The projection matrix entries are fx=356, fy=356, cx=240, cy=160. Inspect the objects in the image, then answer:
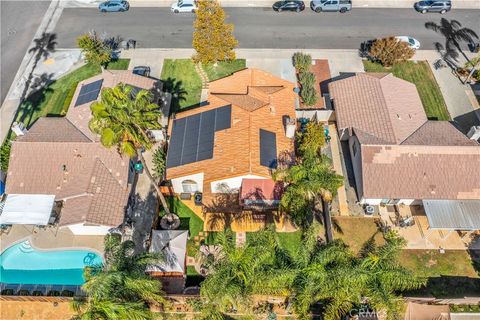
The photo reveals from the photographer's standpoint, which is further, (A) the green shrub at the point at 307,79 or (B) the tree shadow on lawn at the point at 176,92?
(B) the tree shadow on lawn at the point at 176,92

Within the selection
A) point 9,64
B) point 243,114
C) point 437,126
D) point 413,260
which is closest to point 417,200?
point 413,260

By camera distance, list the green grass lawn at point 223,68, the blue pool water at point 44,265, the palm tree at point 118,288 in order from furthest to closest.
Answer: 1. the green grass lawn at point 223,68
2. the blue pool water at point 44,265
3. the palm tree at point 118,288

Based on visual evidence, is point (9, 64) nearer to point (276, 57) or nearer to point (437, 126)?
point (276, 57)

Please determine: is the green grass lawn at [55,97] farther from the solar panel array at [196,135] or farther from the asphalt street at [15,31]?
the solar panel array at [196,135]

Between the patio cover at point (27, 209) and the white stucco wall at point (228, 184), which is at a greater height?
the white stucco wall at point (228, 184)

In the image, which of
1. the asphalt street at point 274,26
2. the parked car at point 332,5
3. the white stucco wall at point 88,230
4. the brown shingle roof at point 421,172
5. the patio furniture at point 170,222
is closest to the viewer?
the white stucco wall at point 88,230

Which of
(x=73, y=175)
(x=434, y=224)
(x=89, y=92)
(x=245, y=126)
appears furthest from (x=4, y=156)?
(x=434, y=224)

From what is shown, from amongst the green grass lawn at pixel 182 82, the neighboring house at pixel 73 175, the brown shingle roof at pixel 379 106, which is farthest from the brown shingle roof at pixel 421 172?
the neighboring house at pixel 73 175

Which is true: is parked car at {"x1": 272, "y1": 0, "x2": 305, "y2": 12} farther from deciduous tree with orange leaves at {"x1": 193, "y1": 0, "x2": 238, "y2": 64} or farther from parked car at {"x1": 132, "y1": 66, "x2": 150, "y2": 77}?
parked car at {"x1": 132, "y1": 66, "x2": 150, "y2": 77}
